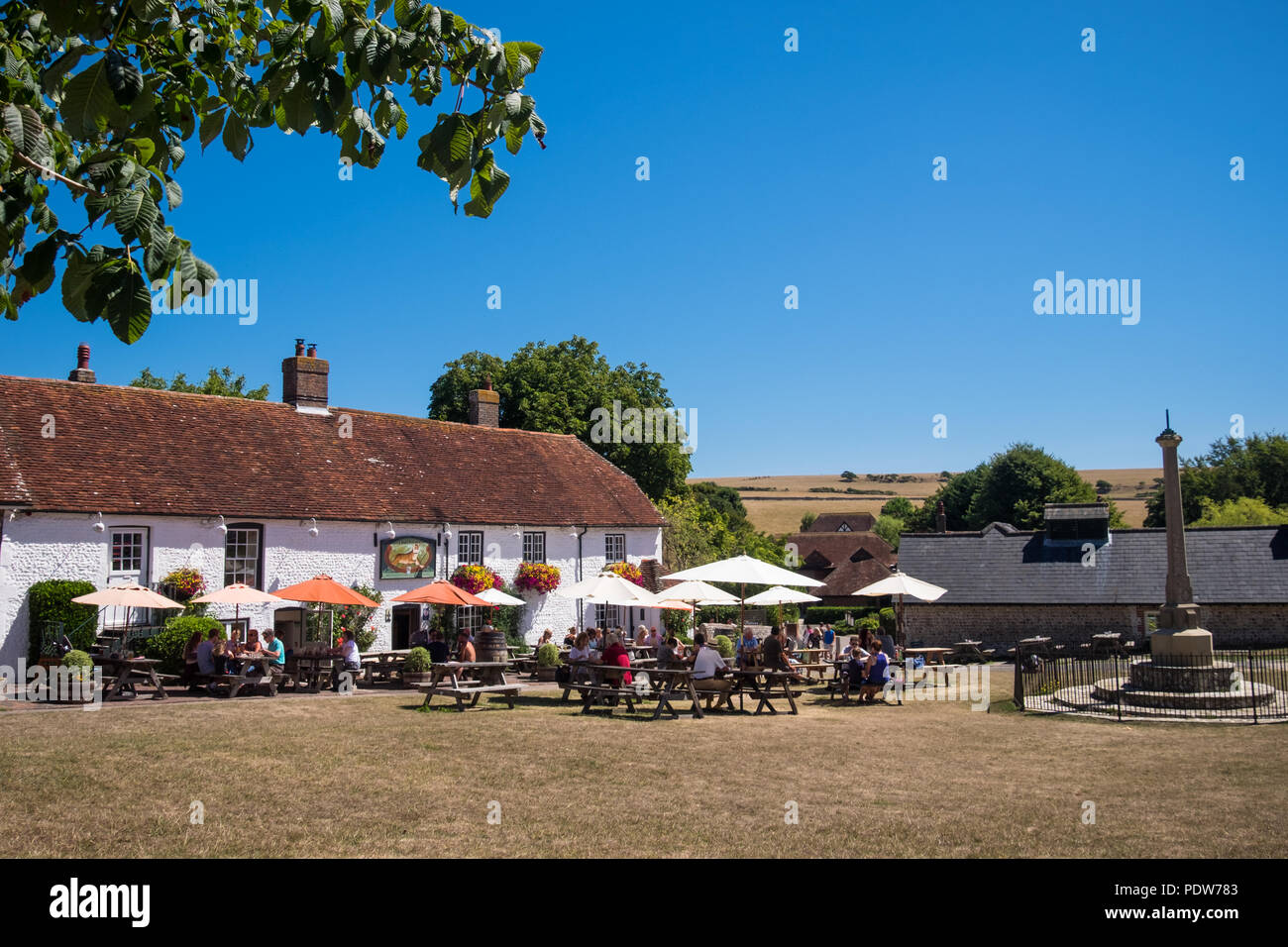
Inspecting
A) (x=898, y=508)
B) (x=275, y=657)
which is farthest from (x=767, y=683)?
(x=898, y=508)

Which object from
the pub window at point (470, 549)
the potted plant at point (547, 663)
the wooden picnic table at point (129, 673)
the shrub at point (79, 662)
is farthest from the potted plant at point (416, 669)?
the pub window at point (470, 549)

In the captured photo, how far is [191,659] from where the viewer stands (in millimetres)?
19453

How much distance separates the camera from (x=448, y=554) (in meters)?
28.0

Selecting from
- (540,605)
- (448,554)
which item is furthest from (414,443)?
(540,605)

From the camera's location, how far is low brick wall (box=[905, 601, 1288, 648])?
33.5 metres

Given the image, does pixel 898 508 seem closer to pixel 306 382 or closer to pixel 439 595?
pixel 306 382

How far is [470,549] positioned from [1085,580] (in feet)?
78.6

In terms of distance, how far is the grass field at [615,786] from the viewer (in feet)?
26.9

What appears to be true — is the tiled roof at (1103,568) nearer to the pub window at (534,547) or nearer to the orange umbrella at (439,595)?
the pub window at (534,547)

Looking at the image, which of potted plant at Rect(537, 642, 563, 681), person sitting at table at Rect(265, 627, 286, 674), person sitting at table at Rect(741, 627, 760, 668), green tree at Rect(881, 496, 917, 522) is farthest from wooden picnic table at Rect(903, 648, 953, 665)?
green tree at Rect(881, 496, 917, 522)

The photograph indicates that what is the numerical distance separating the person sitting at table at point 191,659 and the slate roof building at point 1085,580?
27.1 m
